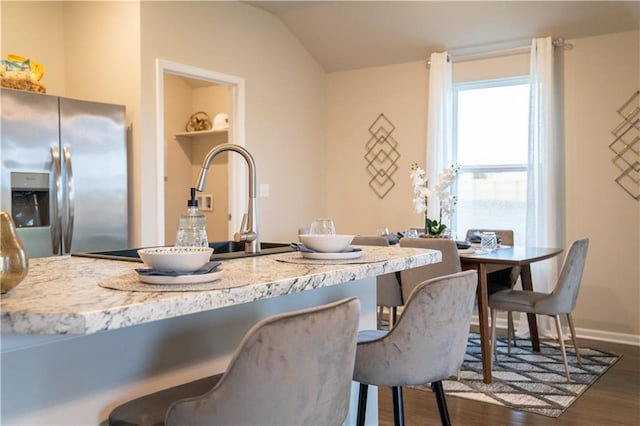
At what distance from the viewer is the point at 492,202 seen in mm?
5164

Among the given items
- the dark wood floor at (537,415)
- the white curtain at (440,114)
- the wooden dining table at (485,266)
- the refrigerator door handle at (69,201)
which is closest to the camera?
the dark wood floor at (537,415)

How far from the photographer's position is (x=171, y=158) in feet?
19.5

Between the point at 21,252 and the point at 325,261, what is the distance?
0.87m

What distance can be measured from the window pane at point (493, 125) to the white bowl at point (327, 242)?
358 cm

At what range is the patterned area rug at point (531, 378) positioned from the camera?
3203mm

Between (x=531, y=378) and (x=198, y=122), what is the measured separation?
3965 mm

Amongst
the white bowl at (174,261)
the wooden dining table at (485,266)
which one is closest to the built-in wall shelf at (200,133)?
the wooden dining table at (485,266)

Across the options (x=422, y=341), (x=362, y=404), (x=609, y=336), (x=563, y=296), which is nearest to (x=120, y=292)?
(x=422, y=341)

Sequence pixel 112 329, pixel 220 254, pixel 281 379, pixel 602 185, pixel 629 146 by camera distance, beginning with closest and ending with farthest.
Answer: pixel 112 329, pixel 281 379, pixel 220 254, pixel 629 146, pixel 602 185

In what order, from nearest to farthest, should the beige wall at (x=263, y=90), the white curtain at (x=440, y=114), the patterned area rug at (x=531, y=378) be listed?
the patterned area rug at (x=531, y=378)
the beige wall at (x=263, y=90)
the white curtain at (x=440, y=114)

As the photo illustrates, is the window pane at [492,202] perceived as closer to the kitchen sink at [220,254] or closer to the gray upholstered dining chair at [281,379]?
the kitchen sink at [220,254]

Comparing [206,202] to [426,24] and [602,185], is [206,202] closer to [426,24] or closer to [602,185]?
[426,24]

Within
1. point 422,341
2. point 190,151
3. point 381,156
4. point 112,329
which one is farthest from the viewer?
point 190,151

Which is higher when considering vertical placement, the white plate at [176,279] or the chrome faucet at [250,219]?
the chrome faucet at [250,219]
